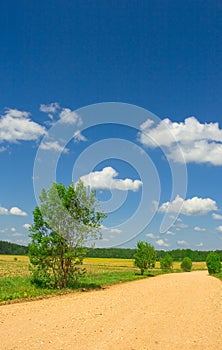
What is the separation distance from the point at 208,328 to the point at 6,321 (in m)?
6.05

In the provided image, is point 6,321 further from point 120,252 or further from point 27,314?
point 120,252

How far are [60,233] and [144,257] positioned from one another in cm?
2920

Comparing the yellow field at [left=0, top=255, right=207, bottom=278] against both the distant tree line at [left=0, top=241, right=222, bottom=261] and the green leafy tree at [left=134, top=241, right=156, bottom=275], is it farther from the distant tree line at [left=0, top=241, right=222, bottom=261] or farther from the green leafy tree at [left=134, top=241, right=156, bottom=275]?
the distant tree line at [left=0, top=241, right=222, bottom=261]

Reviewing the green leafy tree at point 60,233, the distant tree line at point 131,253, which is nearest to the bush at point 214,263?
the green leafy tree at point 60,233

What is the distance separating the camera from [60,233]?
22.6 metres

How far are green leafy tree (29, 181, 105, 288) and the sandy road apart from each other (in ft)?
21.7

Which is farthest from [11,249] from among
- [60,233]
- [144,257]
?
[60,233]

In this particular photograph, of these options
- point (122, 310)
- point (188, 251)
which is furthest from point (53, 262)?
point (188, 251)

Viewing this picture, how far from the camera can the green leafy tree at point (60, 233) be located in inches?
886

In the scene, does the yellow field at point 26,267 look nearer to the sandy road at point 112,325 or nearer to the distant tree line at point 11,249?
the sandy road at point 112,325

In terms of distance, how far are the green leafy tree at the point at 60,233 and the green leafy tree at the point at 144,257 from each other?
2689 cm

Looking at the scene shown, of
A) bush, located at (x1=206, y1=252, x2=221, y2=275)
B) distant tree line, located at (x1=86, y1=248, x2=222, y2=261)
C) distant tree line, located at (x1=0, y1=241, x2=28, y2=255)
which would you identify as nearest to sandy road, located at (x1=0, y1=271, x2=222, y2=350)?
bush, located at (x1=206, y1=252, x2=221, y2=275)

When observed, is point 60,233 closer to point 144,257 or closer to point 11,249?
point 144,257

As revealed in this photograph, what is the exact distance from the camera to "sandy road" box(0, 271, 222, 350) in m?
8.53
